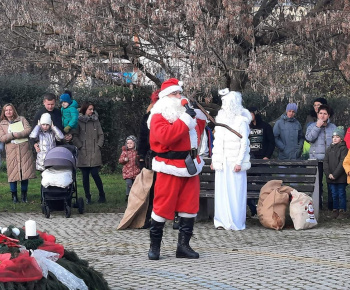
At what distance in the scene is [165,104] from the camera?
9.16 metres

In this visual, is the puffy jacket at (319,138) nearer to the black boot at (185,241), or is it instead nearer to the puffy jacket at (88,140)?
the puffy jacket at (88,140)

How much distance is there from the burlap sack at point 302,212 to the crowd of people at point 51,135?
4.20 metres

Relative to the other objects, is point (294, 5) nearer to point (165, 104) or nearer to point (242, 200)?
point (242, 200)

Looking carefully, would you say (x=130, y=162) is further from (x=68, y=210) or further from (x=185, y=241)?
(x=185, y=241)

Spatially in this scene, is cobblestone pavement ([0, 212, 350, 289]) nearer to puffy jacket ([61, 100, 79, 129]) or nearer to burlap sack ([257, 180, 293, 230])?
burlap sack ([257, 180, 293, 230])

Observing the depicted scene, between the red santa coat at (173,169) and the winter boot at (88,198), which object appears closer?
the red santa coat at (173,169)

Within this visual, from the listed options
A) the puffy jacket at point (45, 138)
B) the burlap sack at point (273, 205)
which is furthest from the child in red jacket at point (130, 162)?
the burlap sack at point (273, 205)

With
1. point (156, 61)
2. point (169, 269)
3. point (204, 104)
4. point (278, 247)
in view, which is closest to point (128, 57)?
point (156, 61)

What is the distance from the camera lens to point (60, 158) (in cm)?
1315

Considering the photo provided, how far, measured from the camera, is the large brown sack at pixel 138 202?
11758 millimetres

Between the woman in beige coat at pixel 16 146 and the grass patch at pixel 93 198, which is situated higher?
the woman in beige coat at pixel 16 146

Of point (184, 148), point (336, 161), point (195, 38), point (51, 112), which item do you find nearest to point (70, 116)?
point (51, 112)

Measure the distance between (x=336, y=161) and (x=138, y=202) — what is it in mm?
3378

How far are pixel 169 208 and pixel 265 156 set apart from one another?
5412mm
